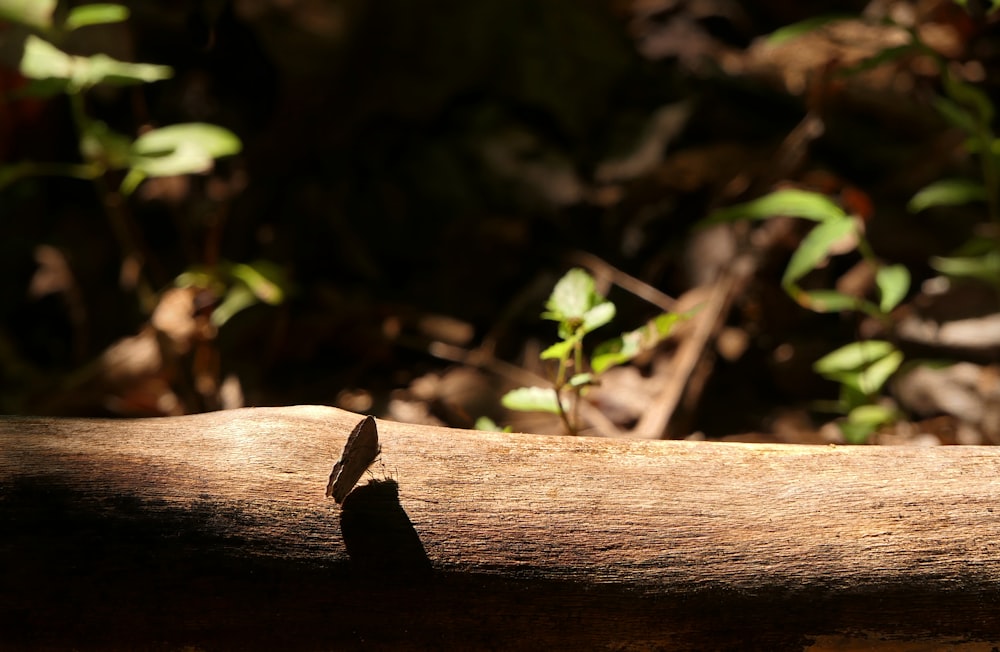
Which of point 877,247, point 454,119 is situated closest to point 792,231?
point 877,247

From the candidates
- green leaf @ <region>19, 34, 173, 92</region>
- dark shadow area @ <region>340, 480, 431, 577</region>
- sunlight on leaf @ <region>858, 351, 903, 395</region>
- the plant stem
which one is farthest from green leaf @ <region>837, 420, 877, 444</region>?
Result: the plant stem

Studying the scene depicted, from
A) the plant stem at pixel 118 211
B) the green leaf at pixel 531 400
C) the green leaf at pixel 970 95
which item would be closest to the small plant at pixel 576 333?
the green leaf at pixel 531 400

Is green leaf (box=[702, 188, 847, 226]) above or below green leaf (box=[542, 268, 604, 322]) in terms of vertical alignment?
below

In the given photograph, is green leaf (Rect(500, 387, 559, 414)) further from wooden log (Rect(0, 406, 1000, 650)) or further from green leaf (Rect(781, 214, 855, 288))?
green leaf (Rect(781, 214, 855, 288))

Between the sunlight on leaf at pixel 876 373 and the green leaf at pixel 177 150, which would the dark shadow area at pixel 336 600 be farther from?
the green leaf at pixel 177 150

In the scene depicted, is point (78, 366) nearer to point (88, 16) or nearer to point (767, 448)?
point (88, 16)

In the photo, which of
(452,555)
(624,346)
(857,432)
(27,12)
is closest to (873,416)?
(857,432)
